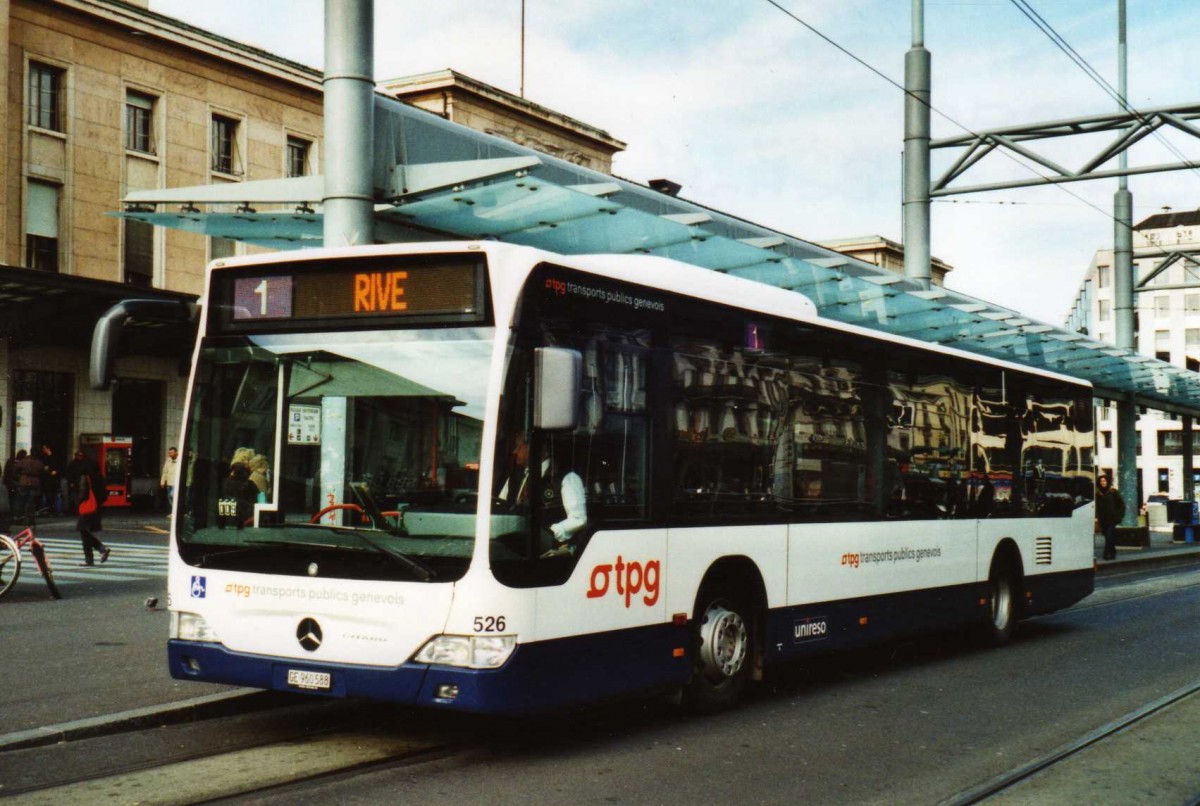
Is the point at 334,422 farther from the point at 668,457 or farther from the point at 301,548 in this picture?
the point at 668,457

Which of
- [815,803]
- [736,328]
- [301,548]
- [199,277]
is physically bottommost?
[815,803]

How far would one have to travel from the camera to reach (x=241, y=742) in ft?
24.4

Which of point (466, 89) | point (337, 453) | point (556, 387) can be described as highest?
point (466, 89)

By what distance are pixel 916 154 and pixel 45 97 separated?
22158mm

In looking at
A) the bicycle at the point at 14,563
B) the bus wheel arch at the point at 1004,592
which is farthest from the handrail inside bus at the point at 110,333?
the bus wheel arch at the point at 1004,592

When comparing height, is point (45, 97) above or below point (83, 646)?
above

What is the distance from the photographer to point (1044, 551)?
13695mm

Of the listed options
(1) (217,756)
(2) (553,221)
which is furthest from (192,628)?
(2) (553,221)

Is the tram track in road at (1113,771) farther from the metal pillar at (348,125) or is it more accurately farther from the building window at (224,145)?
the building window at (224,145)

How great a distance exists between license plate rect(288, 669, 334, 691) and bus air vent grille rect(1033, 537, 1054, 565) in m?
8.76

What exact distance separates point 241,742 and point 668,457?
290cm

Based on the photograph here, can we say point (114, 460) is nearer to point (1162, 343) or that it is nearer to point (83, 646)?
point (83, 646)

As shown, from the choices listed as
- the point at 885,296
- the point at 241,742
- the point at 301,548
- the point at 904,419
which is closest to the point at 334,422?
the point at 301,548

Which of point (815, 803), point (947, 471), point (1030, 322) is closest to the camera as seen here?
point (815, 803)
